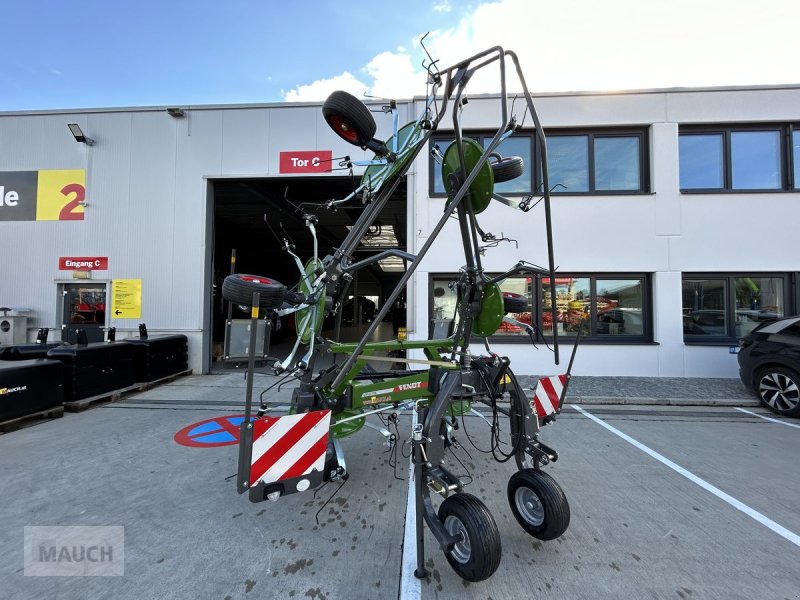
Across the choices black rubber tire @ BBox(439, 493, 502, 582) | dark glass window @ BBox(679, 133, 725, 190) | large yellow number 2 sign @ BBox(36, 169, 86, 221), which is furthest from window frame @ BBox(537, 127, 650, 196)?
large yellow number 2 sign @ BBox(36, 169, 86, 221)

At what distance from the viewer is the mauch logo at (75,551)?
2.20 metres

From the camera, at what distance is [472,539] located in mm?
1938

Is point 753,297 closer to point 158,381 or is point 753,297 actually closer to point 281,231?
point 158,381

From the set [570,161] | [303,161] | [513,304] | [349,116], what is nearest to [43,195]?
[303,161]

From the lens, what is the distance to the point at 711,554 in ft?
7.77

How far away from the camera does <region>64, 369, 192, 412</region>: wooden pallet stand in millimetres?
5391

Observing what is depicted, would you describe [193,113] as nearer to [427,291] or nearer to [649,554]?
[427,291]

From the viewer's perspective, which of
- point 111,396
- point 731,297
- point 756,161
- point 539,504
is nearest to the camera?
point 539,504

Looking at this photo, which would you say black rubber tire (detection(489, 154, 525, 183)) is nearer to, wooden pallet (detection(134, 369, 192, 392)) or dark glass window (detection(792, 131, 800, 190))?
wooden pallet (detection(134, 369, 192, 392))

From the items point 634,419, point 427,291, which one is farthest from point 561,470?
point 427,291

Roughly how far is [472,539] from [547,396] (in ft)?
5.10

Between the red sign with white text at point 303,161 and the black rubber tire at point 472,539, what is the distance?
25.1ft

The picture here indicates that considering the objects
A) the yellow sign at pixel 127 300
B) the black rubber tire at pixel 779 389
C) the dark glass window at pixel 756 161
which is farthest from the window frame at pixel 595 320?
the yellow sign at pixel 127 300

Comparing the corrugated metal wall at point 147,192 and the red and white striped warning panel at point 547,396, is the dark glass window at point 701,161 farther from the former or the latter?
the red and white striped warning panel at point 547,396
